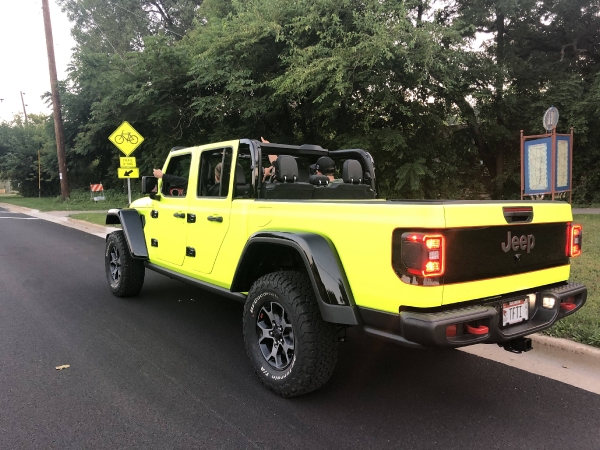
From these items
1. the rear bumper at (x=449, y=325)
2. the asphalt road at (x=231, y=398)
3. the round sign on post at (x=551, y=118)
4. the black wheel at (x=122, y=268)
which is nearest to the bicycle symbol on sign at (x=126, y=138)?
the black wheel at (x=122, y=268)

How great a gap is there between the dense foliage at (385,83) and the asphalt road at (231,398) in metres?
9.14

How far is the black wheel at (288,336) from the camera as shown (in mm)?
2973

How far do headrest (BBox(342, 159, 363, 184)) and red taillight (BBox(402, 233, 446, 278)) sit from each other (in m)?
2.13

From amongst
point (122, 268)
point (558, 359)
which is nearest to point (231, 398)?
point (558, 359)

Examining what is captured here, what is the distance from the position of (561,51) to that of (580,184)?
516 centimetres

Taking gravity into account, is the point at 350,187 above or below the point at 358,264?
above

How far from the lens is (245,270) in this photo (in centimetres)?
358

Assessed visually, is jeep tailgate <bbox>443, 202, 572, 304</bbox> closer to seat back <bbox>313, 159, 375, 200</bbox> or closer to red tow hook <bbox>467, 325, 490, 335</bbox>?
red tow hook <bbox>467, 325, 490, 335</bbox>

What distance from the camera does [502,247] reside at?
2801 mm

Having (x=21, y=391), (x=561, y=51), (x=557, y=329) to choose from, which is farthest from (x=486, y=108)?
(x=21, y=391)

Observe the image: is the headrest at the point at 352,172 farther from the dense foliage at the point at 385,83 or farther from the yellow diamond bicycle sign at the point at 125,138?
the yellow diamond bicycle sign at the point at 125,138

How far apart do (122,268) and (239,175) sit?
253 cm

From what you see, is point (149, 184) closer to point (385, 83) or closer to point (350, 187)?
point (350, 187)

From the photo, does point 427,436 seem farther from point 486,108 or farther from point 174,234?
point 486,108
